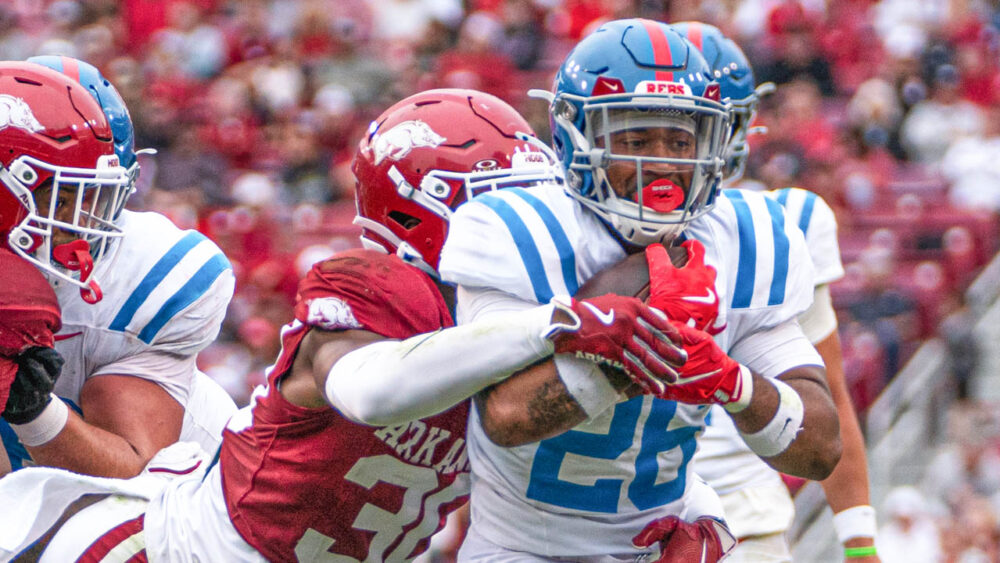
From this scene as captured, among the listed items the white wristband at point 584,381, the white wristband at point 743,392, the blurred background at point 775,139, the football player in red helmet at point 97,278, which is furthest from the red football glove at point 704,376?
the blurred background at point 775,139

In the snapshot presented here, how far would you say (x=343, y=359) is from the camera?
2467 mm

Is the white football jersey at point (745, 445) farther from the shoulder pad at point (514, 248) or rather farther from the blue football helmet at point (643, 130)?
the shoulder pad at point (514, 248)

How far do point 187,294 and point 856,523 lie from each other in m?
1.83

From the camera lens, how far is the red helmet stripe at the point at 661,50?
2588 millimetres

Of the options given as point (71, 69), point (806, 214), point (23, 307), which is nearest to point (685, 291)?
point (23, 307)

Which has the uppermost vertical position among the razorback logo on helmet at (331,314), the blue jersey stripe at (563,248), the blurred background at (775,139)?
the blue jersey stripe at (563,248)

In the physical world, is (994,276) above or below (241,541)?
below

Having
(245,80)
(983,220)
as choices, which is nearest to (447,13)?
(245,80)

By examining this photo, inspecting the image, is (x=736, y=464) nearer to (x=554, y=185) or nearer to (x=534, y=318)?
(x=554, y=185)

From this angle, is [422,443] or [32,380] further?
[32,380]

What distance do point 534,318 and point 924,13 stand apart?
987cm

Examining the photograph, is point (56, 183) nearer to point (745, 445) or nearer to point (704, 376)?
point (704, 376)

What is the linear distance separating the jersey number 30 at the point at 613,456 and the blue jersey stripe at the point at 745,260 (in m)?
0.24

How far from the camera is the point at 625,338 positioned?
2.25 m
